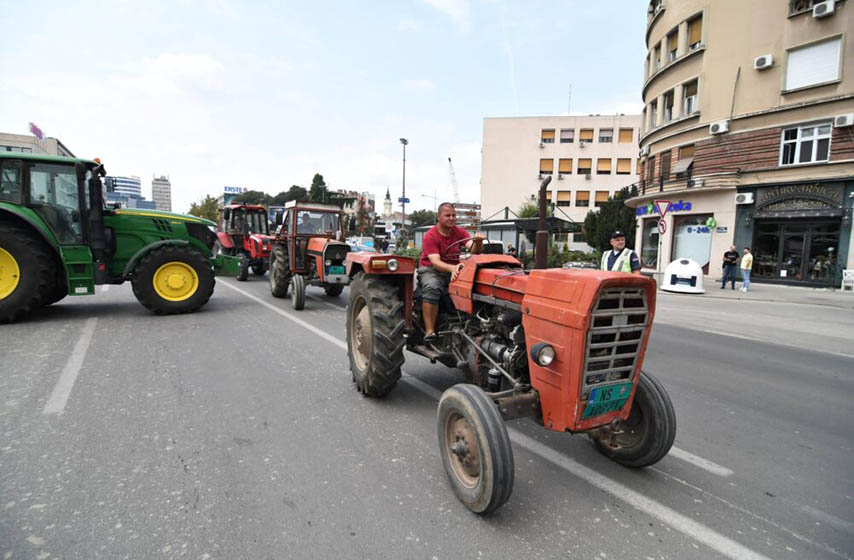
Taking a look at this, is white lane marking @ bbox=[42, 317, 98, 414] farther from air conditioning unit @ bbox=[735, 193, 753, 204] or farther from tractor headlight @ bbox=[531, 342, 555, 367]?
air conditioning unit @ bbox=[735, 193, 753, 204]

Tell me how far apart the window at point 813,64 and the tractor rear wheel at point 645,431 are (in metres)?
20.0

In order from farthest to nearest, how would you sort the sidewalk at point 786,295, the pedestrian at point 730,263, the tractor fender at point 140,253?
the pedestrian at point 730,263
the sidewalk at point 786,295
the tractor fender at point 140,253

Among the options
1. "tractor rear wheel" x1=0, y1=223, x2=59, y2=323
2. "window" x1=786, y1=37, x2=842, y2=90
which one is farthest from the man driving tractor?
"window" x1=786, y1=37, x2=842, y2=90

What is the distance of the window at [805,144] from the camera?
16328 millimetres

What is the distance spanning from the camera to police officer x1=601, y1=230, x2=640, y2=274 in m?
5.48

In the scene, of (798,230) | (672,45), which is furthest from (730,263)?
(672,45)

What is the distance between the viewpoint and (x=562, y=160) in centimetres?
4759

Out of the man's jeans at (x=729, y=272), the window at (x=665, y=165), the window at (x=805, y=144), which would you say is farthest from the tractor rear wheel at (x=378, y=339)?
the window at (x=665, y=165)

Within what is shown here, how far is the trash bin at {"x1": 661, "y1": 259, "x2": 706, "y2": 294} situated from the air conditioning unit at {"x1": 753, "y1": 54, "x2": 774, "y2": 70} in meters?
9.22

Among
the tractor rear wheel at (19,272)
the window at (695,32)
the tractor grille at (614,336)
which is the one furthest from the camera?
the window at (695,32)

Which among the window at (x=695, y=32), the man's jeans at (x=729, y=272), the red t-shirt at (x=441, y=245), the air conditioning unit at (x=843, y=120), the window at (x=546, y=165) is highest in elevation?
the window at (x=695, y=32)

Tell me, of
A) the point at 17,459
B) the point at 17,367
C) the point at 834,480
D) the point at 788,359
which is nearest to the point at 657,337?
the point at 788,359

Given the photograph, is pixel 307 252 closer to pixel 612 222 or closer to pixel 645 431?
pixel 645 431

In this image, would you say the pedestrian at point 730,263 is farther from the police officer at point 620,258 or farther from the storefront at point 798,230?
the police officer at point 620,258
